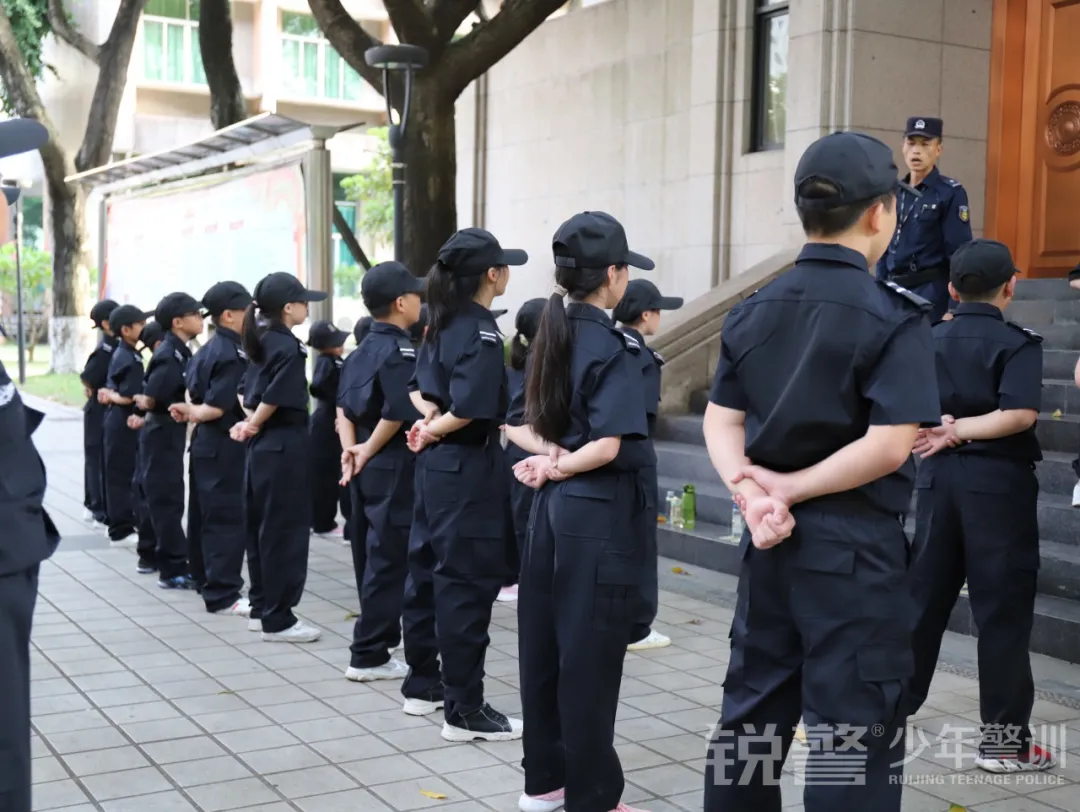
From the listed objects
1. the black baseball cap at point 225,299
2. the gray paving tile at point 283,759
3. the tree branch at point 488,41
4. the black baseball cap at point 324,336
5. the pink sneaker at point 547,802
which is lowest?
the gray paving tile at point 283,759

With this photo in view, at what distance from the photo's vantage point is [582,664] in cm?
396

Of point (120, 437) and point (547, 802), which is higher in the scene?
point (120, 437)

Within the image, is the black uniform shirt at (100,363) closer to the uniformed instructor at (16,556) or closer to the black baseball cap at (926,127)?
the black baseball cap at (926,127)

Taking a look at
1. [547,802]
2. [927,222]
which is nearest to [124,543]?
[547,802]

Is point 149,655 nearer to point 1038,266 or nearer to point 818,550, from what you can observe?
point 818,550

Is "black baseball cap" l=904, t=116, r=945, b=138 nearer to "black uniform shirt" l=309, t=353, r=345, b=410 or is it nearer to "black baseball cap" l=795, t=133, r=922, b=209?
"black baseball cap" l=795, t=133, r=922, b=209

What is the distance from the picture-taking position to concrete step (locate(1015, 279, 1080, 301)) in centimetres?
938

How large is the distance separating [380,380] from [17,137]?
3180 mm

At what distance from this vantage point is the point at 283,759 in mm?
4934

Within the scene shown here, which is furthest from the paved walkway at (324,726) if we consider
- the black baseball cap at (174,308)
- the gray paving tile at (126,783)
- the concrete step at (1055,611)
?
the black baseball cap at (174,308)

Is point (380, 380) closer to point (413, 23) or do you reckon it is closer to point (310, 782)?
point (310, 782)

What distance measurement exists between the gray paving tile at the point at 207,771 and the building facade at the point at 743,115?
753 cm

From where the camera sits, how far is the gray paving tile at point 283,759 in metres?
4.83

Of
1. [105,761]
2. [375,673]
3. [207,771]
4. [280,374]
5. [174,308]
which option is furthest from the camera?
[174,308]
